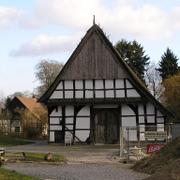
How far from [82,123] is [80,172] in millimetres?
22354

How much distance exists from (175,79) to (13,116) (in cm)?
3037

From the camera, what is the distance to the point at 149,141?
33875 mm

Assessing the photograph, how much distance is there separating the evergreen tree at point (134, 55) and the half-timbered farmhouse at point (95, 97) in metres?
32.0

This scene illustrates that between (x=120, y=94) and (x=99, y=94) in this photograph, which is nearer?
(x=120, y=94)

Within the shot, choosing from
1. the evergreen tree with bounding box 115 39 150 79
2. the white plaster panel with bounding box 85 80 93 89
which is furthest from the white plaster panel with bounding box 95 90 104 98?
the evergreen tree with bounding box 115 39 150 79

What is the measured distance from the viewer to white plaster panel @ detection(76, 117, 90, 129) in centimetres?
4459

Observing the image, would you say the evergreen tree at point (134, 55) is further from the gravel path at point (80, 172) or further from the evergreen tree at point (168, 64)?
the gravel path at point (80, 172)

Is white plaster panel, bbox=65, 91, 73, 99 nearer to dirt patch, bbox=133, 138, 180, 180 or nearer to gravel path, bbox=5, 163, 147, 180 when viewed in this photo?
gravel path, bbox=5, 163, 147, 180

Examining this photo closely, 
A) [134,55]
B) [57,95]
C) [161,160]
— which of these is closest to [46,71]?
[134,55]

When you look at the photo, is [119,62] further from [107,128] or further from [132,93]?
[107,128]

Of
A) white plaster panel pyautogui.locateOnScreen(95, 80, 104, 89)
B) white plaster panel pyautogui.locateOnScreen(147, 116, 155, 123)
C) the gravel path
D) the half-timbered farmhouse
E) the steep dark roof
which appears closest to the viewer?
the gravel path

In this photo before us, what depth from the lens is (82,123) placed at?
147ft

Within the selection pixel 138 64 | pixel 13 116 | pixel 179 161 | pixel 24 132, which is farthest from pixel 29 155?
pixel 13 116

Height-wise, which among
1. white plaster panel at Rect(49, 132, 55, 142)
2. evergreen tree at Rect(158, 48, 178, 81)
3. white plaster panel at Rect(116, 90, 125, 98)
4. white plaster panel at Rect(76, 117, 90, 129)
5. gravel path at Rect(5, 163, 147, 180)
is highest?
evergreen tree at Rect(158, 48, 178, 81)
